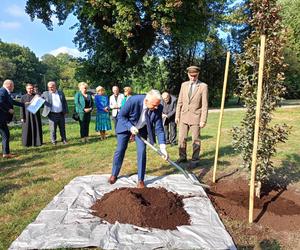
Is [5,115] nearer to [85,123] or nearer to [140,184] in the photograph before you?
[85,123]

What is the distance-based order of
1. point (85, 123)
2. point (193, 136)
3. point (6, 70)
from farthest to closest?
point (6, 70) < point (85, 123) < point (193, 136)

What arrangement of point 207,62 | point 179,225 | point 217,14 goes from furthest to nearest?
1. point 207,62
2. point 217,14
3. point 179,225

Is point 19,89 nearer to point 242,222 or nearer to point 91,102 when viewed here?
point 91,102

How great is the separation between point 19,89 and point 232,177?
256 ft

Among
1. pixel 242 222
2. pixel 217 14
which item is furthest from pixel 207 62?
pixel 242 222

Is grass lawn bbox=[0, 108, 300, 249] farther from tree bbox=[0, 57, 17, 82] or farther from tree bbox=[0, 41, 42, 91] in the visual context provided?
tree bbox=[0, 41, 42, 91]

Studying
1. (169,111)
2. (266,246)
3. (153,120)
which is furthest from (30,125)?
(266,246)

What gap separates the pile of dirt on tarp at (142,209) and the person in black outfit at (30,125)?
5449mm

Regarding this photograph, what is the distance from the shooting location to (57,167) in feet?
25.6

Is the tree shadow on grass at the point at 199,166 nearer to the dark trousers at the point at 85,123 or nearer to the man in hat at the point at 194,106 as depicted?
the man in hat at the point at 194,106

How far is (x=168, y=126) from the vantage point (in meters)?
→ 10.2

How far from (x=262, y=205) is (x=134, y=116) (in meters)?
2.49

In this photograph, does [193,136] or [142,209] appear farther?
[193,136]

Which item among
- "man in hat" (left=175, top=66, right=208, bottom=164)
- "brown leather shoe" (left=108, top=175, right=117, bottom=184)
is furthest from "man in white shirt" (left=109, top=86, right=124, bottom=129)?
"brown leather shoe" (left=108, top=175, right=117, bottom=184)
